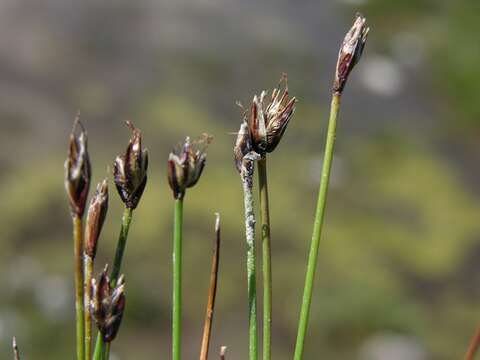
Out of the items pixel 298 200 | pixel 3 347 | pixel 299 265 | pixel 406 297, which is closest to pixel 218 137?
pixel 298 200

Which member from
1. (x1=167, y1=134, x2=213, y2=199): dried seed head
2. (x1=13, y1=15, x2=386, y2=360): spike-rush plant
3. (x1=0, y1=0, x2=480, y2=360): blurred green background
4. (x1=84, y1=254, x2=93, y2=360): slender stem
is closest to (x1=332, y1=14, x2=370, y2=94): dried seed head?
(x1=13, y1=15, x2=386, y2=360): spike-rush plant

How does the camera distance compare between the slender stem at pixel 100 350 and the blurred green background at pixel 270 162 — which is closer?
the slender stem at pixel 100 350

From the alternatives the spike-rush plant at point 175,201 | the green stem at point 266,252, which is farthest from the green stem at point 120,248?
the green stem at point 266,252

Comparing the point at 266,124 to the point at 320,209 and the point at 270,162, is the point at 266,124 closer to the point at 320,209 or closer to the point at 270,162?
the point at 320,209

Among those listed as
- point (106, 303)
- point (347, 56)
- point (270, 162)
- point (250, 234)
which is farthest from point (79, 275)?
point (270, 162)

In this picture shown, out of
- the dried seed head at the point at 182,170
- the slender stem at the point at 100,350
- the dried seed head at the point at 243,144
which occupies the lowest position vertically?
the slender stem at the point at 100,350

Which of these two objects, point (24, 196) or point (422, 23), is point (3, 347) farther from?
point (422, 23)

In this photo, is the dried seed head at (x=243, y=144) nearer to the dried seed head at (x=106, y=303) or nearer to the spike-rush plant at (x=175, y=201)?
the spike-rush plant at (x=175, y=201)

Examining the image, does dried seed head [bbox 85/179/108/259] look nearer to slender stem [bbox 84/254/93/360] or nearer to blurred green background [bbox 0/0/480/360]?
slender stem [bbox 84/254/93/360]
